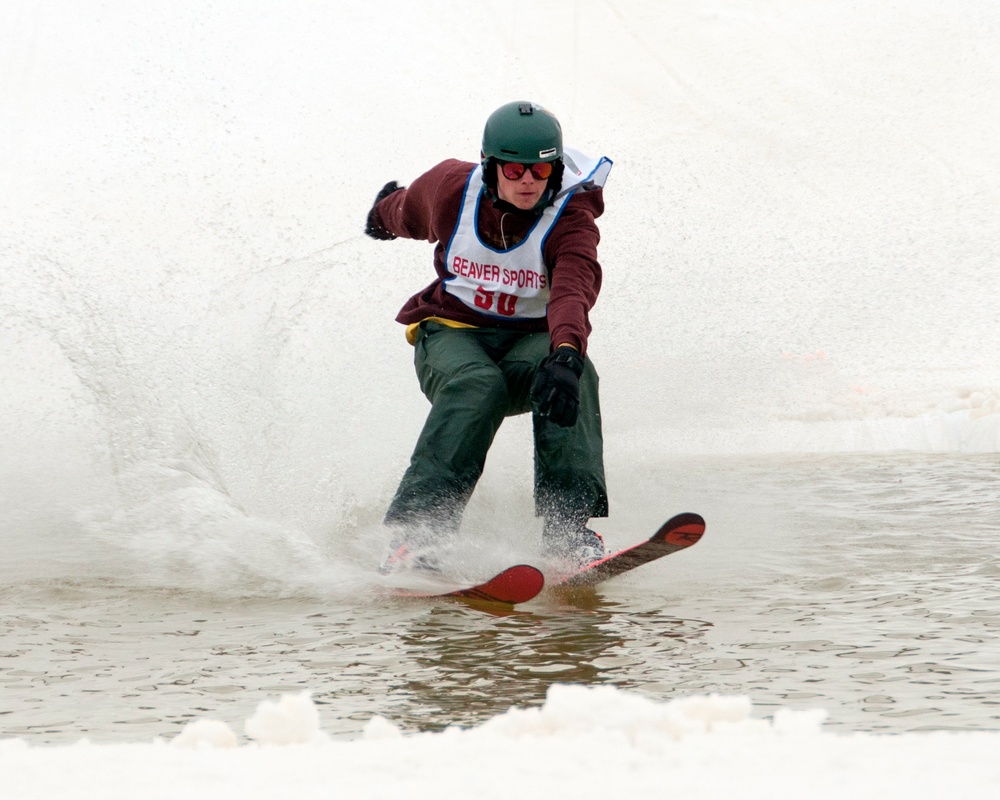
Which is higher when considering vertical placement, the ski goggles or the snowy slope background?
the snowy slope background

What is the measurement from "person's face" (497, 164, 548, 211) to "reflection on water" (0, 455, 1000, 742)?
1377 millimetres

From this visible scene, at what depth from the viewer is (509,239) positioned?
14.1 ft

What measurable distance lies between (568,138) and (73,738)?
18.0 meters

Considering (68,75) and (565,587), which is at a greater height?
(68,75)

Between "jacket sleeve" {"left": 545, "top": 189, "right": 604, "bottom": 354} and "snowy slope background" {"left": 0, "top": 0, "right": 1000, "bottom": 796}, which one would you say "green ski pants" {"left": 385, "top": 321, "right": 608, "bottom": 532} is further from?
"snowy slope background" {"left": 0, "top": 0, "right": 1000, "bottom": 796}

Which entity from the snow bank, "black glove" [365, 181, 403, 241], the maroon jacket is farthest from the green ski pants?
the snow bank

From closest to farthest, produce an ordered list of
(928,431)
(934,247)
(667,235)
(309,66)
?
(928,431) < (934,247) < (667,235) < (309,66)

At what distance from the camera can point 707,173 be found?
1936 centimetres

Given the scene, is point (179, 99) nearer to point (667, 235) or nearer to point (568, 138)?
point (568, 138)

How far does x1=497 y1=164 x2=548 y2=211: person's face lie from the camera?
416cm

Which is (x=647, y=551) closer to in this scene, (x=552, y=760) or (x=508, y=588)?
(x=508, y=588)

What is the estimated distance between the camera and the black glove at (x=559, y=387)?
3.88 metres

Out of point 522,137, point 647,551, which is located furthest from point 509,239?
point 647,551

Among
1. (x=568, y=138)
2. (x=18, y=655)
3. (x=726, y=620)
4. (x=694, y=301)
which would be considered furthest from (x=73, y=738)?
(x=568, y=138)
